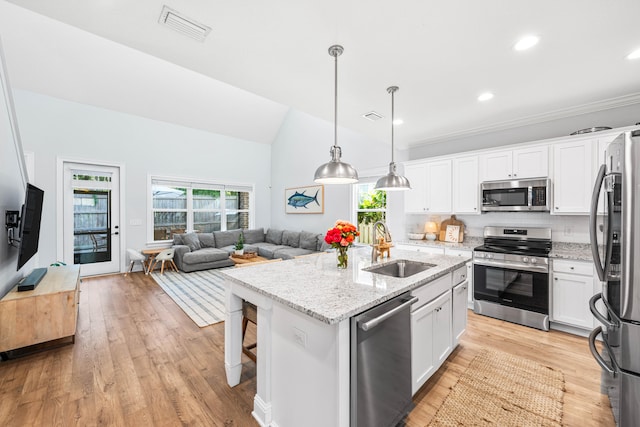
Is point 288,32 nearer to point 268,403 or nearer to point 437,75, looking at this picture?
point 437,75

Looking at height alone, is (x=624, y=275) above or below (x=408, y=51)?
below

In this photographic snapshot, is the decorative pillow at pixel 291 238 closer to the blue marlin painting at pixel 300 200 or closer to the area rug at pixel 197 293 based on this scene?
the blue marlin painting at pixel 300 200

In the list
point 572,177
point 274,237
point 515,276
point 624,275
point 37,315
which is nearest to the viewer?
point 624,275

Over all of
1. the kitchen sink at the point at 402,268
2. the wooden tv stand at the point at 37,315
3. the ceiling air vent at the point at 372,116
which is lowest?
the wooden tv stand at the point at 37,315

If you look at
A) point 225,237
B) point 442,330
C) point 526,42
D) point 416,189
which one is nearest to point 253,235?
point 225,237

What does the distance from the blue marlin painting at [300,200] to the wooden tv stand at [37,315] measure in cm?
481

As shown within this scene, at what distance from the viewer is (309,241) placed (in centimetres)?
645

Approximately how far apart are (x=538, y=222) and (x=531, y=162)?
2.71ft

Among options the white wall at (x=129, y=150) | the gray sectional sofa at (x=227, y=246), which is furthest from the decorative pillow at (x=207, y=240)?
the white wall at (x=129, y=150)

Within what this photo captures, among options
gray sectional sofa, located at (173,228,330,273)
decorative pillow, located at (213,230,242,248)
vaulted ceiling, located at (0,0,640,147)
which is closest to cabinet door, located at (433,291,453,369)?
vaulted ceiling, located at (0,0,640,147)

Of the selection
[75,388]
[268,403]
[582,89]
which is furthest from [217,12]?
[582,89]

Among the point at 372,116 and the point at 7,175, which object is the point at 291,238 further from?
the point at 7,175

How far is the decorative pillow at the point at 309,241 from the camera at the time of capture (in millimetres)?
6361

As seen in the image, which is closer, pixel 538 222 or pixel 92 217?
pixel 538 222
